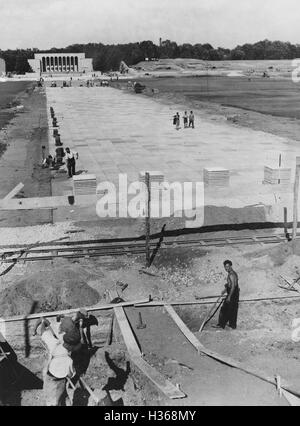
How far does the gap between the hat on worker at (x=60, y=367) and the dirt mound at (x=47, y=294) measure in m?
3.58

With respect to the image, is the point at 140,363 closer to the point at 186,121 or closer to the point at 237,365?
the point at 237,365

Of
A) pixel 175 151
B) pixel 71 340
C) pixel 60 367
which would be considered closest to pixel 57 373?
pixel 60 367

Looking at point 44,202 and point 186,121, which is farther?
point 186,121

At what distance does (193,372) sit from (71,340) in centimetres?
231

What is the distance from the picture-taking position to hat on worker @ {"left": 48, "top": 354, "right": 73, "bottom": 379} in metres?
8.13

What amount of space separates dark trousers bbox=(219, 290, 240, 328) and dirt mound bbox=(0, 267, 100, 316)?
302 centimetres

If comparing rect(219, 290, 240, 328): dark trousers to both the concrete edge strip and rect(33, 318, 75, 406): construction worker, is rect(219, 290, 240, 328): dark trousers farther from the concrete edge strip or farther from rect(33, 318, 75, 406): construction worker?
rect(33, 318, 75, 406): construction worker

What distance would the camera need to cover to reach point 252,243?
1619 centimetres

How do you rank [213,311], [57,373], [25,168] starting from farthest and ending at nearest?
[25,168]
[213,311]
[57,373]

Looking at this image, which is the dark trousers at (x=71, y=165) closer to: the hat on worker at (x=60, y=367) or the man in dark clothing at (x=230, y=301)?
the man in dark clothing at (x=230, y=301)

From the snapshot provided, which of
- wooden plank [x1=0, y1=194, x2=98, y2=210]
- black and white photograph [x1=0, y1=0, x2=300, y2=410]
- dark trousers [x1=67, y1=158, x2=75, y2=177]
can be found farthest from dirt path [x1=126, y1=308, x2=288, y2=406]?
dark trousers [x1=67, y1=158, x2=75, y2=177]

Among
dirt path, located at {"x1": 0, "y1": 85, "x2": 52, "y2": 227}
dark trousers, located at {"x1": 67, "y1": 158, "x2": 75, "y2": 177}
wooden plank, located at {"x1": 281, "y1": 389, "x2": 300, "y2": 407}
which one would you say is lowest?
wooden plank, located at {"x1": 281, "y1": 389, "x2": 300, "y2": 407}

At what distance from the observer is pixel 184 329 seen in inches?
424

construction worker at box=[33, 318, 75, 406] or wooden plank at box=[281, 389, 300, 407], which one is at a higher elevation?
construction worker at box=[33, 318, 75, 406]
